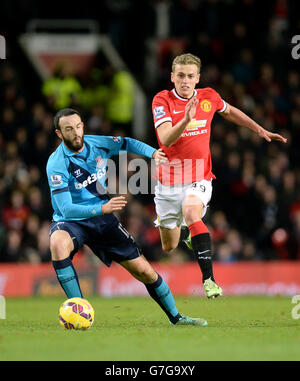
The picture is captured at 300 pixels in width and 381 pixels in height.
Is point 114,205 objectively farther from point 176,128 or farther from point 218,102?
point 218,102

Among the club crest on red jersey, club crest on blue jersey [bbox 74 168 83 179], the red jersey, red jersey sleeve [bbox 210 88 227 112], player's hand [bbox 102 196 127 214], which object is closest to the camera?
player's hand [bbox 102 196 127 214]

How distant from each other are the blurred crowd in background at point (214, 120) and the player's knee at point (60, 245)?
747 cm

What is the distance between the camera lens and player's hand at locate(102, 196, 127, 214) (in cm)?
800

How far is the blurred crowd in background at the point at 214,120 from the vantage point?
53.5ft

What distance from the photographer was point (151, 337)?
7.50 meters

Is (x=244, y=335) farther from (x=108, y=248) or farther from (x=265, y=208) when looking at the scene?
(x=265, y=208)

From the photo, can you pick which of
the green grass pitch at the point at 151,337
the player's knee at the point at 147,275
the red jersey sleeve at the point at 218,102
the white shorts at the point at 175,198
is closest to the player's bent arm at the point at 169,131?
the white shorts at the point at 175,198

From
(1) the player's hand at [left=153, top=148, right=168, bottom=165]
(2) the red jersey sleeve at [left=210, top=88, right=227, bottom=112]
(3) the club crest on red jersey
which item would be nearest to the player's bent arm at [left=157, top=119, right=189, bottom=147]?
(1) the player's hand at [left=153, top=148, right=168, bottom=165]

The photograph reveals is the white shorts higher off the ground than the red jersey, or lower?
lower

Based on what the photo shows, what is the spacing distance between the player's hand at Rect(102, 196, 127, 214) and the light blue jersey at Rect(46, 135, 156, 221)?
0.13 metres

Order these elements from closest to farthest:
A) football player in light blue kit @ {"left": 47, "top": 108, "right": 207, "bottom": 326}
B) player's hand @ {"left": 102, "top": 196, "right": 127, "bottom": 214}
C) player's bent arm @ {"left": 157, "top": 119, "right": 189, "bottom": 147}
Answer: player's hand @ {"left": 102, "top": 196, "right": 127, "bottom": 214} → player's bent arm @ {"left": 157, "top": 119, "right": 189, "bottom": 147} → football player in light blue kit @ {"left": 47, "top": 108, "right": 207, "bottom": 326}

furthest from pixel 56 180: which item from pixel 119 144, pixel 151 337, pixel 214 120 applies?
pixel 214 120

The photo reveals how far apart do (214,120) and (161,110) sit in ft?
28.8

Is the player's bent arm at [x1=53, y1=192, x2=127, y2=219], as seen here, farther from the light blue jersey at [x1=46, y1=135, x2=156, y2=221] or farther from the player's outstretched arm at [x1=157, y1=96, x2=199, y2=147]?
the player's outstretched arm at [x1=157, y1=96, x2=199, y2=147]
